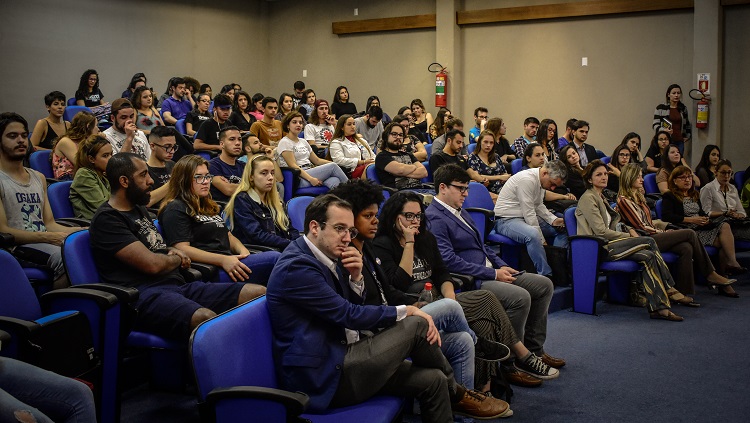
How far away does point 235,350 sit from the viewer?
225 centimetres

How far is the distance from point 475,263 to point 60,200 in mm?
2332

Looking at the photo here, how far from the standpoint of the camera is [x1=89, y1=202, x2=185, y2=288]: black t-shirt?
3133 millimetres

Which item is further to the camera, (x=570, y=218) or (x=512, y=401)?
(x=570, y=218)

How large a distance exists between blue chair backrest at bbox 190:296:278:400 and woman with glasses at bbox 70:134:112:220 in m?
2.11

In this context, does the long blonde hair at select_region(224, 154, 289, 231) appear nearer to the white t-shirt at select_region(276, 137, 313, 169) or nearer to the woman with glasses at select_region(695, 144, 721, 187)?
the white t-shirt at select_region(276, 137, 313, 169)

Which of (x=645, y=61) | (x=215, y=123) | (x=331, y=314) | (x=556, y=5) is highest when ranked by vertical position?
(x=556, y=5)

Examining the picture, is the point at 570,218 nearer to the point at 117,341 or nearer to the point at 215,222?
the point at 215,222

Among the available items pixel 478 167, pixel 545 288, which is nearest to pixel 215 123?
pixel 478 167

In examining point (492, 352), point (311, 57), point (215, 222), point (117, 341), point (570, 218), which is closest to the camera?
point (117, 341)

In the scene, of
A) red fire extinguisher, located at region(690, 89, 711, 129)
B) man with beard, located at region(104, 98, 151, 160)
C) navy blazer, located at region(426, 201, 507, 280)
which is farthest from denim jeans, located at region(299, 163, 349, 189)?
red fire extinguisher, located at region(690, 89, 711, 129)

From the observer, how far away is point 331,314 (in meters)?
2.46

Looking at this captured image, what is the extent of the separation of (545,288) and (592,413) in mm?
807

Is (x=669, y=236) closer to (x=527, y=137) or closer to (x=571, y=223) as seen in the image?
(x=571, y=223)

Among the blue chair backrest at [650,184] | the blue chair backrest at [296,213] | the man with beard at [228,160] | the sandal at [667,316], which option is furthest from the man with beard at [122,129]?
the blue chair backrest at [650,184]
